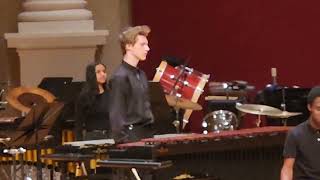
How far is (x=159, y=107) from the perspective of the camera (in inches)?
401

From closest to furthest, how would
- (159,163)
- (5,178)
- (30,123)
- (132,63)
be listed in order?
(159,163) → (132,63) → (30,123) → (5,178)

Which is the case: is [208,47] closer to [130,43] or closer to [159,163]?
[130,43]

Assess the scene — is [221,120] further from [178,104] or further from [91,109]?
[91,109]

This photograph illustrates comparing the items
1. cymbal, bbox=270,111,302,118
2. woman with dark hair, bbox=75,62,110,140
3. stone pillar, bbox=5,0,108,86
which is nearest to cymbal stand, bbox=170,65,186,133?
woman with dark hair, bbox=75,62,110,140

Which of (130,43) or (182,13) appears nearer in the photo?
(130,43)

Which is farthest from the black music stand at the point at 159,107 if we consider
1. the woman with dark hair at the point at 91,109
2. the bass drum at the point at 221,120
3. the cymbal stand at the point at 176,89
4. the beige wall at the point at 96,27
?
the beige wall at the point at 96,27

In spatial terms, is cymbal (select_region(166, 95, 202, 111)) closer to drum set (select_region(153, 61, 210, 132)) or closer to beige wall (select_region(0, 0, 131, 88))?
drum set (select_region(153, 61, 210, 132))

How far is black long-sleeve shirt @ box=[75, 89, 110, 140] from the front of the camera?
35.1 feet

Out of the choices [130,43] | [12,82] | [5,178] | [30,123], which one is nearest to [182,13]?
[12,82]

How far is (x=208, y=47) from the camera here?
46.3 ft

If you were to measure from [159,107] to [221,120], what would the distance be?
2.08 meters

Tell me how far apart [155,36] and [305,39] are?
2335 millimetres

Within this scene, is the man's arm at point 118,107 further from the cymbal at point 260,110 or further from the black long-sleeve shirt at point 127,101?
the cymbal at point 260,110

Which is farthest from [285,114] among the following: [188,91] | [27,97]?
[27,97]
